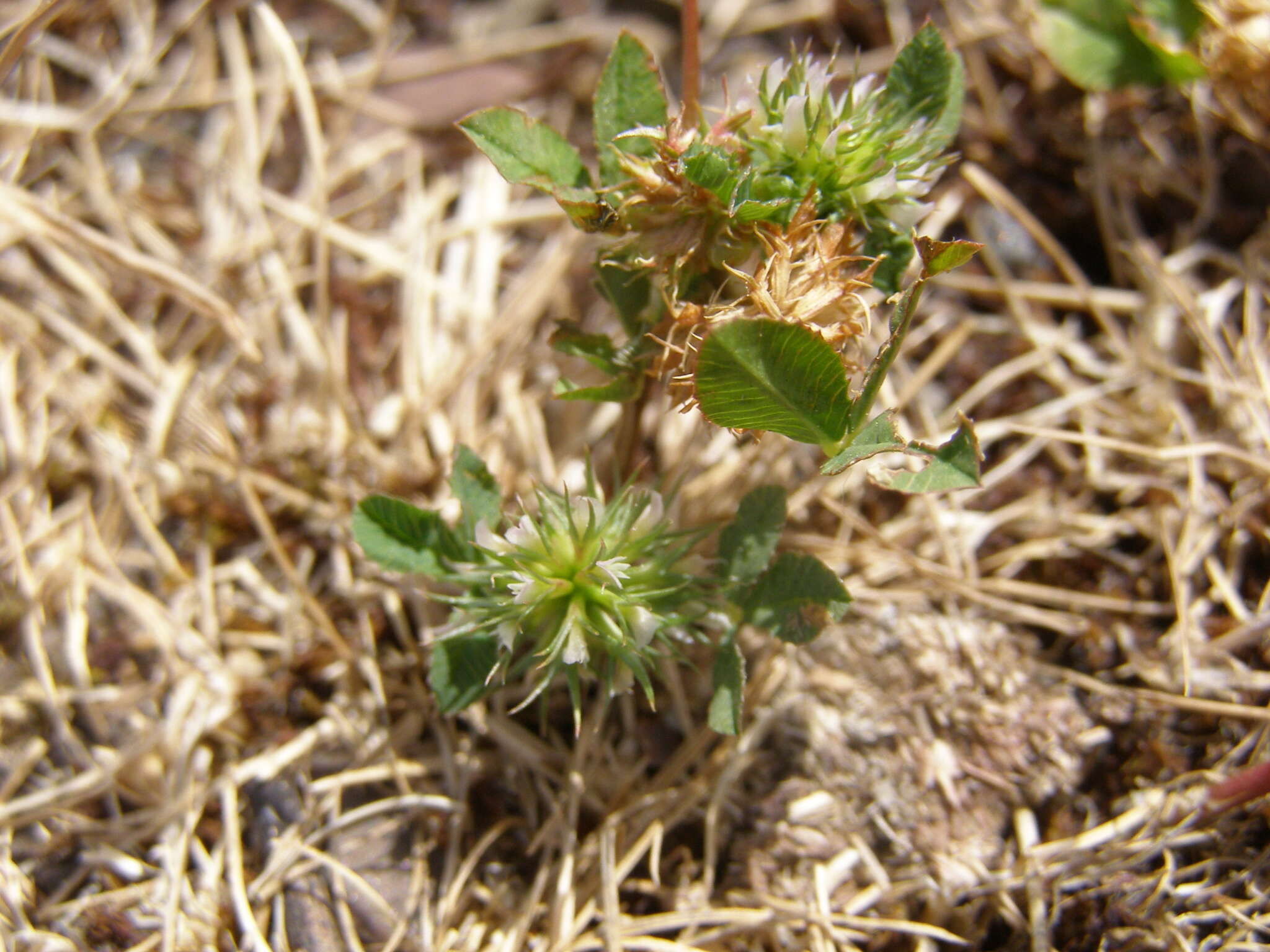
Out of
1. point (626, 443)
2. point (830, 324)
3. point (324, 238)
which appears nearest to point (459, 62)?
point (324, 238)

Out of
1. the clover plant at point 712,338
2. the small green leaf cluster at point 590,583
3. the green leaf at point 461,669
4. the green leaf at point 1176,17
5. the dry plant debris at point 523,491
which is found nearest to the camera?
the clover plant at point 712,338

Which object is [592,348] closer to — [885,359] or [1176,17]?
[885,359]

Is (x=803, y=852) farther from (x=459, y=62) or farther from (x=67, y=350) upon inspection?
(x=459, y=62)

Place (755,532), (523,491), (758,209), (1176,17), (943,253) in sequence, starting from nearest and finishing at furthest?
1. (943,253)
2. (758,209)
3. (755,532)
4. (523,491)
5. (1176,17)

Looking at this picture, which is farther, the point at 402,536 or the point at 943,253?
the point at 402,536

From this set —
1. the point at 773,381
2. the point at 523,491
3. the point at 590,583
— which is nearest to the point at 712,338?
the point at 773,381

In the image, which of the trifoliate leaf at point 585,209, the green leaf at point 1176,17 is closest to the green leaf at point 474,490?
the trifoliate leaf at point 585,209

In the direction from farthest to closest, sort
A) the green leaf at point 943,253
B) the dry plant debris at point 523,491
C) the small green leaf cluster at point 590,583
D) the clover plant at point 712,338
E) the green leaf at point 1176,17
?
the green leaf at point 1176,17
the dry plant debris at point 523,491
the small green leaf cluster at point 590,583
the clover plant at point 712,338
the green leaf at point 943,253

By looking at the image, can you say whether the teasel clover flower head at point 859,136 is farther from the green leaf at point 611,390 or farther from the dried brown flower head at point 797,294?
the green leaf at point 611,390

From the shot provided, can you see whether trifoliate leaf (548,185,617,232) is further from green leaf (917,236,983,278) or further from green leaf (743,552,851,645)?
green leaf (743,552,851,645)
